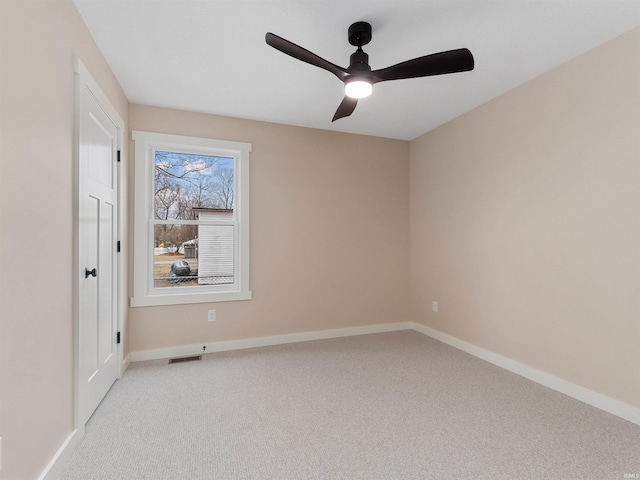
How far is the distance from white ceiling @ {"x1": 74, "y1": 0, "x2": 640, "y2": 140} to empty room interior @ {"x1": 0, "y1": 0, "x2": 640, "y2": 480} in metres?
0.02

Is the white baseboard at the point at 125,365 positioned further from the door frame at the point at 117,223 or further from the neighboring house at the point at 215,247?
the neighboring house at the point at 215,247

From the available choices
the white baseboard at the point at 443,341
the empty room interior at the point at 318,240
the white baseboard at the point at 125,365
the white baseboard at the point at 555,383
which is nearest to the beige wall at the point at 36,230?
the empty room interior at the point at 318,240

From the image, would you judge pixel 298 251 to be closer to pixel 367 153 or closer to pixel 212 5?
pixel 367 153

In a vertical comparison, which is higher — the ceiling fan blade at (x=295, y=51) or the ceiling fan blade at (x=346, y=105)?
the ceiling fan blade at (x=295, y=51)

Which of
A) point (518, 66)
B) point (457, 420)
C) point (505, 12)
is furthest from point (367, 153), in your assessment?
point (457, 420)

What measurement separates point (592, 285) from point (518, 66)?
176cm

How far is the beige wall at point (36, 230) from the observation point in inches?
49.9

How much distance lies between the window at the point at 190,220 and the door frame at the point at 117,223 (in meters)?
0.23

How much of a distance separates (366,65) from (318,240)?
2.21m

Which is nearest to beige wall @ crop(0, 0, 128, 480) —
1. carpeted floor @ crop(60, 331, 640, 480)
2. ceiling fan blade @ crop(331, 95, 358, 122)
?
carpeted floor @ crop(60, 331, 640, 480)

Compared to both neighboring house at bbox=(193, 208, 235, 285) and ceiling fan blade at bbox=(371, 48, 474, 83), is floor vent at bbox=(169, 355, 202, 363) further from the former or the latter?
ceiling fan blade at bbox=(371, 48, 474, 83)

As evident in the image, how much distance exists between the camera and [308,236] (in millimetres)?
3918

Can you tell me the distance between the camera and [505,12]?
1.98 m

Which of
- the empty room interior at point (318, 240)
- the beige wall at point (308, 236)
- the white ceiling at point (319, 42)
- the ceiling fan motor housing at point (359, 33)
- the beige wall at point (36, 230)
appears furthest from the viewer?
the beige wall at point (308, 236)
